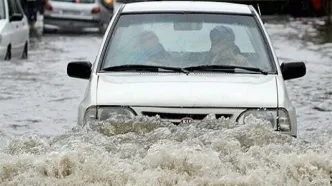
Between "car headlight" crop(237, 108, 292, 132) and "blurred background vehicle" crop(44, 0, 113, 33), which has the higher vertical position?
"car headlight" crop(237, 108, 292, 132)

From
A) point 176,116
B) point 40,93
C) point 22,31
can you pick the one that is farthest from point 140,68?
point 22,31

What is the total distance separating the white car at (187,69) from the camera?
278 inches

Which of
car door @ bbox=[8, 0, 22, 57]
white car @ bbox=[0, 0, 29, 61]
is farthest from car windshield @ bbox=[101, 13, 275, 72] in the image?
car door @ bbox=[8, 0, 22, 57]

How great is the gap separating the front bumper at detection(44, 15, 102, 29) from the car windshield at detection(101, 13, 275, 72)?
Result: 2101cm

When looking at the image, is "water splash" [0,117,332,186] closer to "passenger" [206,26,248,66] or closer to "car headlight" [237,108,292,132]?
"car headlight" [237,108,292,132]

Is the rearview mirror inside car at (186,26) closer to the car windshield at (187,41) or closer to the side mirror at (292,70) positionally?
the car windshield at (187,41)

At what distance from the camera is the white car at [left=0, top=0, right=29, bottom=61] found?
1703 cm

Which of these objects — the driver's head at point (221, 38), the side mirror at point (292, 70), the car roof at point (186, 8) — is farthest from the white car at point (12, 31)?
the side mirror at point (292, 70)

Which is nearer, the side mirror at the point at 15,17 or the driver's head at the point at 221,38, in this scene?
the driver's head at the point at 221,38

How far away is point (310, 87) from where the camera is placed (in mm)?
15539

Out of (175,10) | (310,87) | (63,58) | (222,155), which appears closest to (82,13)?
(63,58)

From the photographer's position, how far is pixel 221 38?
839 cm

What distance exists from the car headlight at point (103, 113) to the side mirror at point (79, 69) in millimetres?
1061

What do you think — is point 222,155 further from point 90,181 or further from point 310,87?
point 310,87
